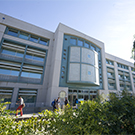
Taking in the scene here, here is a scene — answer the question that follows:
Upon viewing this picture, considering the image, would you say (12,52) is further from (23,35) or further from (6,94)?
(6,94)

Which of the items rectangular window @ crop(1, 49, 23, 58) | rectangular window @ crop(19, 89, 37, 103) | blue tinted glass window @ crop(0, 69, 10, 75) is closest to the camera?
blue tinted glass window @ crop(0, 69, 10, 75)

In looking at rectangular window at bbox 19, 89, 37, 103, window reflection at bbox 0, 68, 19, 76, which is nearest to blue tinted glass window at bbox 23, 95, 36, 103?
rectangular window at bbox 19, 89, 37, 103

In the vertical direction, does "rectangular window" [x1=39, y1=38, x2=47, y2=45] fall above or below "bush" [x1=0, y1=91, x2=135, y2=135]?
above

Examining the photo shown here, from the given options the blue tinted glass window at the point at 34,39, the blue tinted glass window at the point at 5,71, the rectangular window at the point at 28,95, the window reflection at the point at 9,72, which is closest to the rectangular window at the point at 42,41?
the blue tinted glass window at the point at 34,39

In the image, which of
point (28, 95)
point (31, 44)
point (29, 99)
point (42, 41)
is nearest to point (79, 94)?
point (29, 99)

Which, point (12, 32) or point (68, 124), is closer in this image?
point (68, 124)

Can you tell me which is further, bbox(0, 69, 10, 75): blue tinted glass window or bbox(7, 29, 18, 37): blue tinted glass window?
bbox(7, 29, 18, 37): blue tinted glass window

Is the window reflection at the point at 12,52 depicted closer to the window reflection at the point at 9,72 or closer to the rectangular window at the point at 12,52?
the rectangular window at the point at 12,52

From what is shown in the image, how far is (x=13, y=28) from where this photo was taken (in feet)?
58.3

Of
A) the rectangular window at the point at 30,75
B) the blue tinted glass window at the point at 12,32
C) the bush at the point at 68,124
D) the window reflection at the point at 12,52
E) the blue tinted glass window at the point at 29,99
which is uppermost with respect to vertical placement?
the blue tinted glass window at the point at 12,32

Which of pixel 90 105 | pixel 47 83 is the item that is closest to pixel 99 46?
pixel 47 83

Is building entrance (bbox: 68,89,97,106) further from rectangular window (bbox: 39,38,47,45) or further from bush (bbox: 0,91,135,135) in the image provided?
bush (bbox: 0,91,135,135)

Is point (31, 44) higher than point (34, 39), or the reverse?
point (34, 39)

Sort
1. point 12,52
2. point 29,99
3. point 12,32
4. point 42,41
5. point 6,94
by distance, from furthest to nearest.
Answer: point 42,41 → point 12,32 → point 12,52 → point 29,99 → point 6,94
